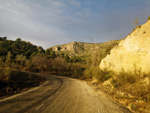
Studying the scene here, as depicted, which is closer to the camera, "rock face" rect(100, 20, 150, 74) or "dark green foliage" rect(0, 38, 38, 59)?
"rock face" rect(100, 20, 150, 74)

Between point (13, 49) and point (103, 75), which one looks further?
point (13, 49)

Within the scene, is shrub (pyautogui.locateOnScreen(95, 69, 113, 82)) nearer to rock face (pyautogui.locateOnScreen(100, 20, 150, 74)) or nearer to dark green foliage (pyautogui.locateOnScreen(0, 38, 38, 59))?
rock face (pyautogui.locateOnScreen(100, 20, 150, 74))

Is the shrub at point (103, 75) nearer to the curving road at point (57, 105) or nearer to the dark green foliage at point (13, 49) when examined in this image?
the curving road at point (57, 105)

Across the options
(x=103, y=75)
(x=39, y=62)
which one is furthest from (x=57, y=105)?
(x=39, y=62)

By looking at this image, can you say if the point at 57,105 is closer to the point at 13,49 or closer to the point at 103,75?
the point at 103,75

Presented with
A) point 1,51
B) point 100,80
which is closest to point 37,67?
point 1,51

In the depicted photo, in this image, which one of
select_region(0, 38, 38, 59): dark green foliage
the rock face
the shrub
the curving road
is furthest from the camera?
select_region(0, 38, 38, 59): dark green foliage

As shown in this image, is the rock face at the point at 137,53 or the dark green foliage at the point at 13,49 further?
the dark green foliage at the point at 13,49

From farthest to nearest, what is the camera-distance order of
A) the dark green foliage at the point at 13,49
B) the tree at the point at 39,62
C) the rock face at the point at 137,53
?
the dark green foliage at the point at 13,49 → the tree at the point at 39,62 → the rock face at the point at 137,53

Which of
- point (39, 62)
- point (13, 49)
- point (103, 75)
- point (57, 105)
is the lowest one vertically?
point (57, 105)

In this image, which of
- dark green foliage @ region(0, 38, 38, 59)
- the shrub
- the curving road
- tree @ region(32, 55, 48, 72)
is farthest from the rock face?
dark green foliage @ region(0, 38, 38, 59)

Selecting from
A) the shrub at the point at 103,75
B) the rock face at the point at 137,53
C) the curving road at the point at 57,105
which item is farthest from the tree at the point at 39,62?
the rock face at the point at 137,53

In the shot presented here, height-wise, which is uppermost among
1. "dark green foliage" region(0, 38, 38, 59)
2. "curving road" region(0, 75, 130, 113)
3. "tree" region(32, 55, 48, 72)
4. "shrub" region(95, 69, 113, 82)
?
"dark green foliage" region(0, 38, 38, 59)

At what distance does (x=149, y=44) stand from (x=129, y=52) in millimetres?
2656
